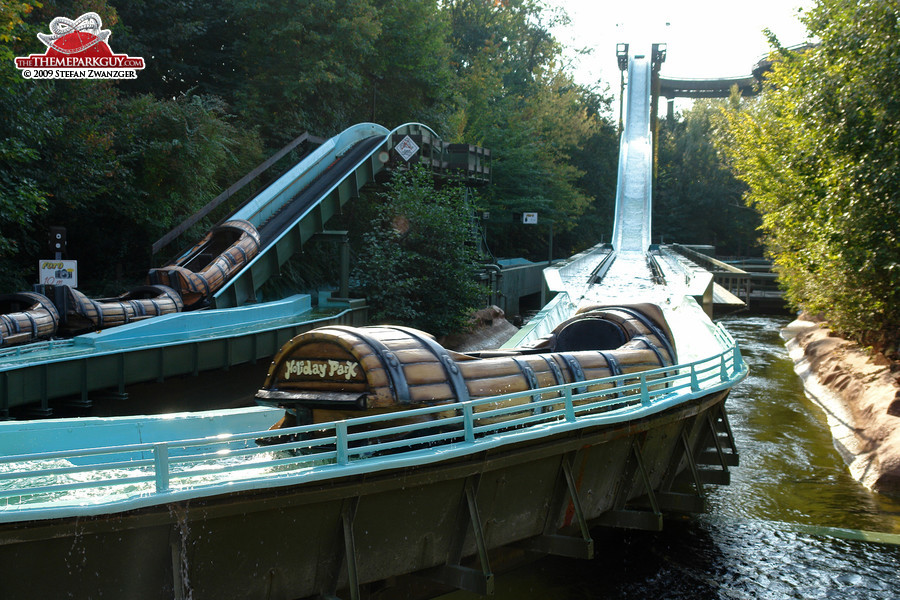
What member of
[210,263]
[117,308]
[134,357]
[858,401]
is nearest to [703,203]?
[858,401]

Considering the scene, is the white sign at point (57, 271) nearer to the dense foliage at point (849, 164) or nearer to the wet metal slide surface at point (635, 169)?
the dense foliage at point (849, 164)

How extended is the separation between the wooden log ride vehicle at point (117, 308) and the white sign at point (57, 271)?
1.19 ft

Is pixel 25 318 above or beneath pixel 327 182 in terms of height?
beneath

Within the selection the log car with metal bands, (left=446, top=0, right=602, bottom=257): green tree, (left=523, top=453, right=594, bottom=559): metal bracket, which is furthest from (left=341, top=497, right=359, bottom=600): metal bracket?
(left=446, top=0, right=602, bottom=257): green tree

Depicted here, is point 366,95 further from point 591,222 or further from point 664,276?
point 591,222

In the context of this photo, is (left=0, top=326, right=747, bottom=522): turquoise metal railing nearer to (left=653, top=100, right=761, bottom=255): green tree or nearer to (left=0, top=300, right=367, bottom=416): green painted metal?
(left=0, top=300, right=367, bottom=416): green painted metal

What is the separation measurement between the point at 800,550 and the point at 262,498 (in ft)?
27.8

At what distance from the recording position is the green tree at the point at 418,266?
A: 76.7 ft

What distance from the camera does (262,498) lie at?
5.79 meters

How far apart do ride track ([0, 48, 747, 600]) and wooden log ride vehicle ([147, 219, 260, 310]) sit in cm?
1052

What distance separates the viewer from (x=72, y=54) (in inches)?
788

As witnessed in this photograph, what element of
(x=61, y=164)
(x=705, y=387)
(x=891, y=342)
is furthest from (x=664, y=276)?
(x=61, y=164)

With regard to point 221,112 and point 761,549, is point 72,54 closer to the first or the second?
point 221,112

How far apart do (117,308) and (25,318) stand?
86.8 inches
